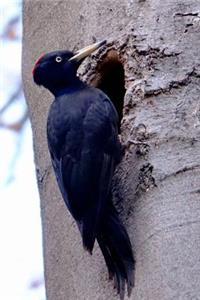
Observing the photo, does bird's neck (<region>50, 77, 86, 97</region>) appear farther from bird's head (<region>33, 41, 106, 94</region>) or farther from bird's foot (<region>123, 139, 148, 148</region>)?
bird's foot (<region>123, 139, 148, 148</region>)

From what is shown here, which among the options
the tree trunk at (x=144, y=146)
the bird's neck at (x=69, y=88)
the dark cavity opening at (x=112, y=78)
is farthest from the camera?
the bird's neck at (x=69, y=88)

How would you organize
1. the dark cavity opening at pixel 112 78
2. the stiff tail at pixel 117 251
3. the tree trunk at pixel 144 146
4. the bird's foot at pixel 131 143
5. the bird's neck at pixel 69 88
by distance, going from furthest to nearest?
the bird's neck at pixel 69 88 < the dark cavity opening at pixel 112 78 < the bird's foot at pixel 131 143 < the stiff tail at pixel 117 251 < the tree trunk at pixel 144 146

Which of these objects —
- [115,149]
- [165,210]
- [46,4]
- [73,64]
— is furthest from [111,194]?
[46,4]

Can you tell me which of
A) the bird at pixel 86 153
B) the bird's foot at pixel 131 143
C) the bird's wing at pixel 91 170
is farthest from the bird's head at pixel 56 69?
the bird's foot at pixel 131 143

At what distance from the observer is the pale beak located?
3.22 meters

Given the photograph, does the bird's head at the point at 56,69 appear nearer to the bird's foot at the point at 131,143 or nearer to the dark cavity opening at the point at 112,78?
the dark cavity opening at the point at 112,78

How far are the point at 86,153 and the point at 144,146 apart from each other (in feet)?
0.94

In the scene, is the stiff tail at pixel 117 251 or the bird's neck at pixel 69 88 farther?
the bird's neck at pixel 69 88

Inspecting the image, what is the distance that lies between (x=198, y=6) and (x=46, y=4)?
729mm

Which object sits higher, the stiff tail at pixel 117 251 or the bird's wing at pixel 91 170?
the bird's wing at pixel 91 170

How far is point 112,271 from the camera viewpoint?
9.32ft

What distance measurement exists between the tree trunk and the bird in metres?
0.04

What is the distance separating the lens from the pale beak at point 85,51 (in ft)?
10.6

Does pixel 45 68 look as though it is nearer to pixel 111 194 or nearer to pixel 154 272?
pixel 111 194
